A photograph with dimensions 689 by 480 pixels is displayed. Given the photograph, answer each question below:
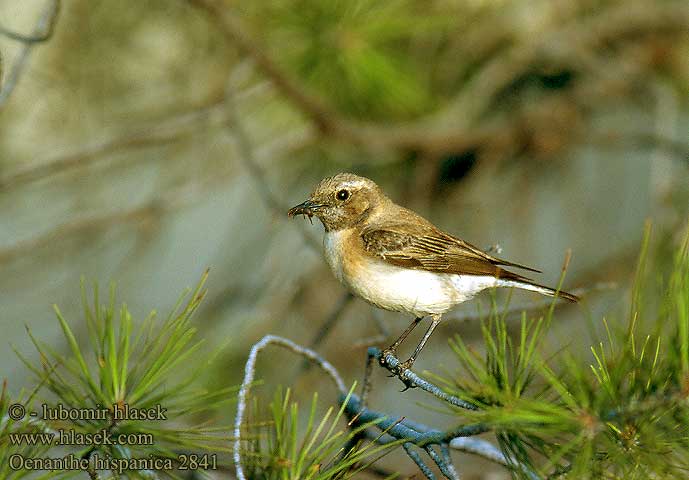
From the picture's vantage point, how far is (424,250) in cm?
360

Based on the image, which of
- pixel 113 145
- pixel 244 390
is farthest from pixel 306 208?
pixel 244 390

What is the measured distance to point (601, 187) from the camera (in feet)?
21.8

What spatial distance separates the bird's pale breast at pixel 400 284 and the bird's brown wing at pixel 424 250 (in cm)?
4

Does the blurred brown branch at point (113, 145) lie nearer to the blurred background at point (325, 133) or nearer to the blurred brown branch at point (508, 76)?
the blurred background at point (325, 133)

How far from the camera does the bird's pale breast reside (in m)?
3.35

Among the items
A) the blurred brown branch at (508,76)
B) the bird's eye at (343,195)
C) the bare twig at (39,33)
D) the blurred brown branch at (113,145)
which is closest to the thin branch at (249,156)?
the blurred brown branch at (113,145)

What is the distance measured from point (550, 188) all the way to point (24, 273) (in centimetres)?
407

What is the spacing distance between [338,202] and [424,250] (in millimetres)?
491

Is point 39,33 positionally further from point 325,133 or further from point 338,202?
point 325,133

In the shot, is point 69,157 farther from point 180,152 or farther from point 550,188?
point 550,188

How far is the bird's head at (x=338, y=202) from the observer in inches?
149

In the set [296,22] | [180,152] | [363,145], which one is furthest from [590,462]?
[180,152]

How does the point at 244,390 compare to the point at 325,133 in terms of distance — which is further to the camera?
the point at 325,133

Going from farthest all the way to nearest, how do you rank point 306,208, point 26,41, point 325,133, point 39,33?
point 325,133 → point 306,208 → point 39,33 → point 26,41
